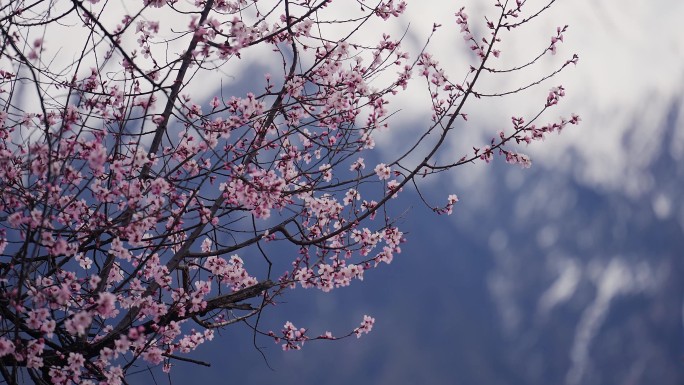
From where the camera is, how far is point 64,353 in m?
5.60

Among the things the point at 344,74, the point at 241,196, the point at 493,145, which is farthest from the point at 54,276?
the point at 493,145

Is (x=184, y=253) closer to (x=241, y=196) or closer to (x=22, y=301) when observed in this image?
(x=241, y=196)

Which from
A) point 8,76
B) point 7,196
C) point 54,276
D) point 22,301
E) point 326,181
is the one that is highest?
point 8,76

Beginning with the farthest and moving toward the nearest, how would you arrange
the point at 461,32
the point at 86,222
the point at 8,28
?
the point at 461,32
the point at 86,222
the point at 8,28

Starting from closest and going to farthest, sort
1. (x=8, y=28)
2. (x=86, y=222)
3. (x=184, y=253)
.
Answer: (x=8, y=28) < (x=86, y=222) < (x=184, y=253)

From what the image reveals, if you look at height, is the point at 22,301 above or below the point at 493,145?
below

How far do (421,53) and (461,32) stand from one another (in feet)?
1.63

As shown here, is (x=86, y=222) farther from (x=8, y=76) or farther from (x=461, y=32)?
(x=461, y=32)

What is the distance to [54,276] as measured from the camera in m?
5.88

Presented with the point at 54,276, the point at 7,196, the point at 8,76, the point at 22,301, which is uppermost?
the point at 8,76

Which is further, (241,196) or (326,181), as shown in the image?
(326,181)

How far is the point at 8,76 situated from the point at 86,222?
220 centimetres

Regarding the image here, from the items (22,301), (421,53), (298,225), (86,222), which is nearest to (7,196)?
(86,222)

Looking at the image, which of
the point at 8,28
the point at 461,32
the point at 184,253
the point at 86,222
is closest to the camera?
the point at 8,28
